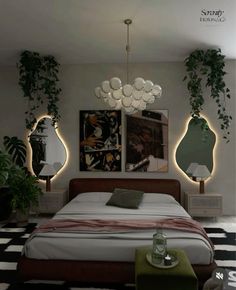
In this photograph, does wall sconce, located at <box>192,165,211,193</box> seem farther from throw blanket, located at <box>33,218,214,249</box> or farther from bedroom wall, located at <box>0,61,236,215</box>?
throw blanket, located at <box>33,218,214,249</box>

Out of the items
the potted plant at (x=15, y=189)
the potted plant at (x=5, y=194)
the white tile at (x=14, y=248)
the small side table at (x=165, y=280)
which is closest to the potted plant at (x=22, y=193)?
the potted plant at (x=15, y=189)

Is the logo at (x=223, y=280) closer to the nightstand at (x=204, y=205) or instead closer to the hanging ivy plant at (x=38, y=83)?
the nightstand at (x=204, y=205)

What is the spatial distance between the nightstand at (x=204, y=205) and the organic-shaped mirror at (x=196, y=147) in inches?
20.7

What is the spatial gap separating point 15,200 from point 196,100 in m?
3.34

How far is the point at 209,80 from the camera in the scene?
4.76 meters

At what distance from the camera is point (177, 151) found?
5125 millimetres

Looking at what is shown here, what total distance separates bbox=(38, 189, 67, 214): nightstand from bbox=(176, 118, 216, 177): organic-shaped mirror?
2.17 metres

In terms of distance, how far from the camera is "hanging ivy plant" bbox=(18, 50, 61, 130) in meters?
4.75

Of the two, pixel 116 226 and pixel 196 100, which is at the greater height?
pixel 196 100

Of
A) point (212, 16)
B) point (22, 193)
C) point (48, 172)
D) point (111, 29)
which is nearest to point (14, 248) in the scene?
point (22, 193)

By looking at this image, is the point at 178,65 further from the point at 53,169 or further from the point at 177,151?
the point at 53,169

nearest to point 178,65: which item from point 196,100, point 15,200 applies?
point 196,100

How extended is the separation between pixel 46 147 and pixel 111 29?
8.33ft

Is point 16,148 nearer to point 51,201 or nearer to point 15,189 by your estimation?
point 15,189
